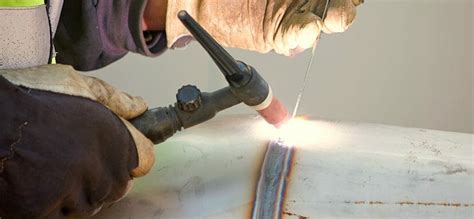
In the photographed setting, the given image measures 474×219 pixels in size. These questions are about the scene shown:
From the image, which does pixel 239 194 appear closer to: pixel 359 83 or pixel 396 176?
pixel 396 176

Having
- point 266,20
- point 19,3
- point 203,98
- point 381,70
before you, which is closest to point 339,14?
point 266,20

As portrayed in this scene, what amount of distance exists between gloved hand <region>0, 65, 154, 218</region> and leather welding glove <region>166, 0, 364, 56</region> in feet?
0.92

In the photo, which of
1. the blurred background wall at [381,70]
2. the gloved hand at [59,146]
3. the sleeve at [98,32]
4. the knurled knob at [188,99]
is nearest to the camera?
the gloved hand at [59,146]

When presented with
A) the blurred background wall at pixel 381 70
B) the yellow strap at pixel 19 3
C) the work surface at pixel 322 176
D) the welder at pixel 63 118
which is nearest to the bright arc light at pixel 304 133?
the work surface at pixel 322 176

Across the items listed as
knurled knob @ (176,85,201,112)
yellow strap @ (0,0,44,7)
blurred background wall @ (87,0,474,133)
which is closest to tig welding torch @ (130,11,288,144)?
knurled knob @ (176,85,201,112)

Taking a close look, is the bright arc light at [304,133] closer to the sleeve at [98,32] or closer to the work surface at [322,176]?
the work surface at [322,176]

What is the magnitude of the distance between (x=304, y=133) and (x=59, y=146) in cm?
24

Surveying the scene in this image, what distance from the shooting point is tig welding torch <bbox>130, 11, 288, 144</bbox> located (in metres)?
0.57

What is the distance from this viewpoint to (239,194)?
1.75 ft

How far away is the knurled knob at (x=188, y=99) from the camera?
1.87ft

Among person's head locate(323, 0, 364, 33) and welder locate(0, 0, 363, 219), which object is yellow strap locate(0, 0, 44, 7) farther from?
person's head locate(323, 0, 364, 33)

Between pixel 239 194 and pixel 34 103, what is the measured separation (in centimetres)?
18

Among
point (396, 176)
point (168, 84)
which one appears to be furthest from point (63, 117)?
point (168, 84)

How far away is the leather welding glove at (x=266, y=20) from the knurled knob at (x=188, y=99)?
0.67 ft
